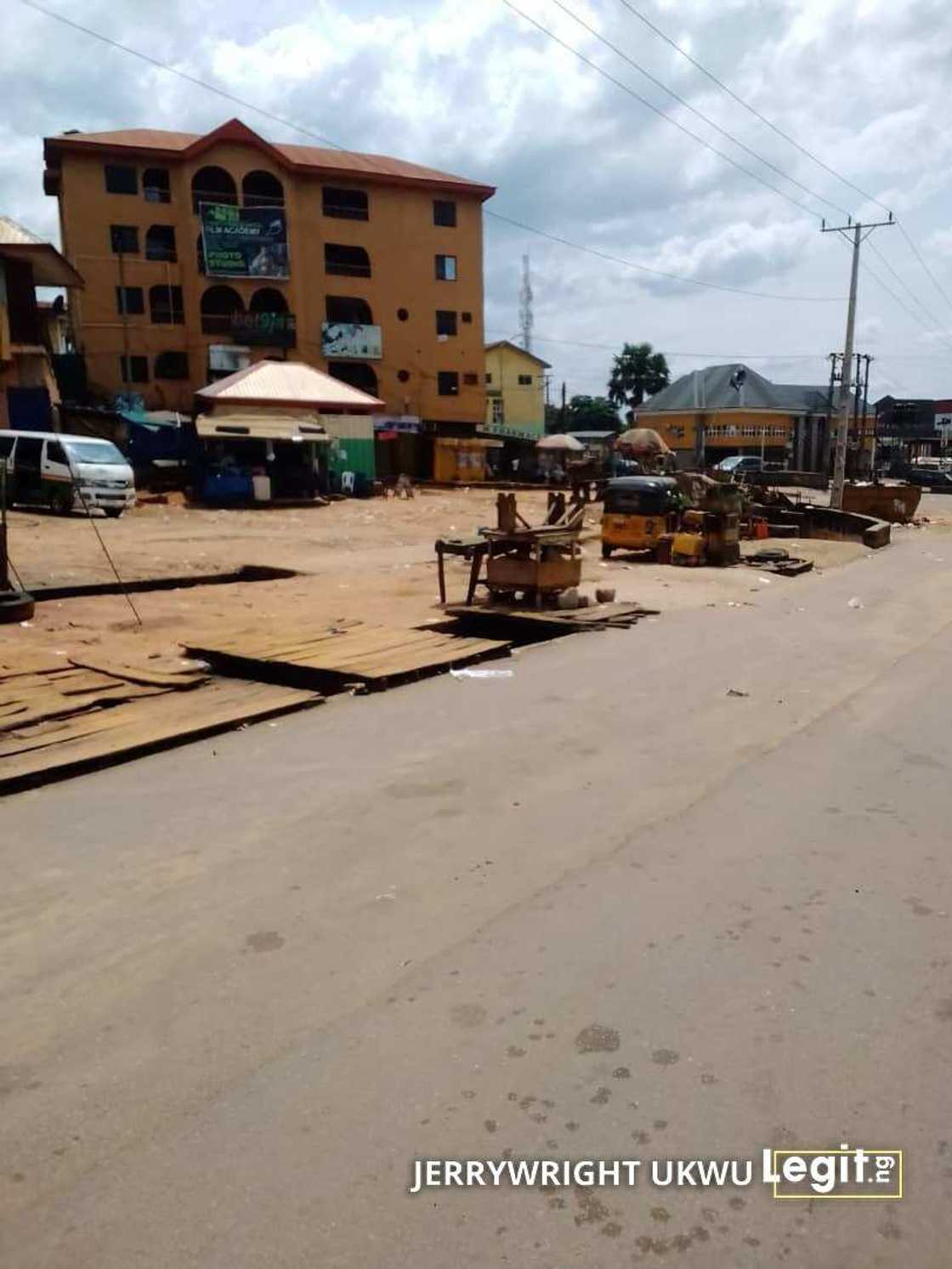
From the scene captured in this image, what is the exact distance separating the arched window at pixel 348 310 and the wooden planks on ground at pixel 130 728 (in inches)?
1598

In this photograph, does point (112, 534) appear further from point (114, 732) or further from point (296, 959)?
point (296, 959)

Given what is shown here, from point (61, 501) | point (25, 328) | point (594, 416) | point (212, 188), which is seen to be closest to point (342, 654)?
point (61, 501)

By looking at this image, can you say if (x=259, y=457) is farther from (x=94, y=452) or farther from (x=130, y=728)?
(x=130, y=728)

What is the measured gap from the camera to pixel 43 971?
323cm

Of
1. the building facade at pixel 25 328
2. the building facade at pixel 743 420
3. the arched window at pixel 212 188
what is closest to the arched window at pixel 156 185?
the arched window at pixel 212 188

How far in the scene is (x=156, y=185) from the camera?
41656mm

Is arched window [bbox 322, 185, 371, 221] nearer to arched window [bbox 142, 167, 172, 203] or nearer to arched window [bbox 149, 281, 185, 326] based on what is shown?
arched window [bbox 142, 167, 172, 203]

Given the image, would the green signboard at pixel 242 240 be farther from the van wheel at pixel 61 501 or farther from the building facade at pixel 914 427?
the building facade at pixel 914 427

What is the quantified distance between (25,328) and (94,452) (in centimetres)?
911

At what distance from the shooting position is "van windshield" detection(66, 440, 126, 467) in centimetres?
2241

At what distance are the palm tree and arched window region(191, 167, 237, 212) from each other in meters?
43.3

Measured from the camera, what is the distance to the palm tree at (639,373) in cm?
7931

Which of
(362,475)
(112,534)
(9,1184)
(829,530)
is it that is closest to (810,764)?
(9,1184)

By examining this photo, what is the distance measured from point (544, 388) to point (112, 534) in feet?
162
